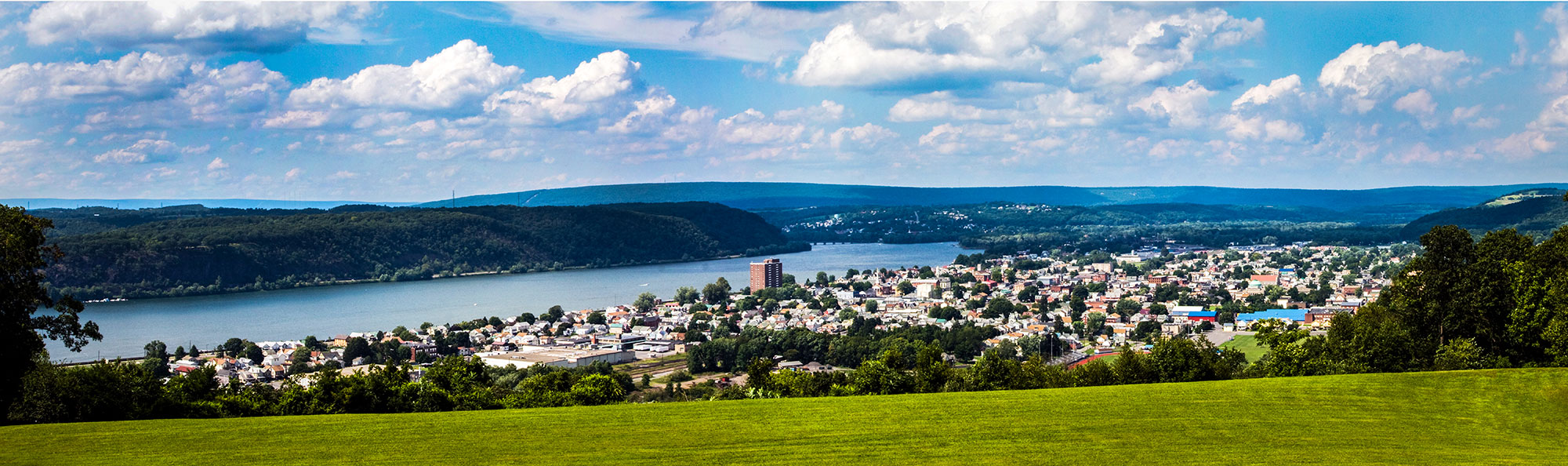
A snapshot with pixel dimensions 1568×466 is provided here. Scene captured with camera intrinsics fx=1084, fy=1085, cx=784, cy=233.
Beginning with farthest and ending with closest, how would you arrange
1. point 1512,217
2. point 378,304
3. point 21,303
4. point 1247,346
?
1. point 1512,217
2. point 378,304
3. point 1247,346
4. point 21,303

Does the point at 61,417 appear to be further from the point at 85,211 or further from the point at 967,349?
the point at 85,211

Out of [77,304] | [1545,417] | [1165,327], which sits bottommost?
[1165,327]

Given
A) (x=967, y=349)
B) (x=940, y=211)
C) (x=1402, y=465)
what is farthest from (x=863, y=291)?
(x=940, y=211)

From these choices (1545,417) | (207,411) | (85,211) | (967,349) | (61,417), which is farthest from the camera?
(85,211)

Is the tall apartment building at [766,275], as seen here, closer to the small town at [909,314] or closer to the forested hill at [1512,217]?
the small town at [909,314]

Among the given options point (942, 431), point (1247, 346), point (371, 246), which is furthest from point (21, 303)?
point (371, 246)

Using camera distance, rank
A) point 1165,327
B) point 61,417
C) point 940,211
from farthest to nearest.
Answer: point 940,211 < point 1165,327 < point 61,417

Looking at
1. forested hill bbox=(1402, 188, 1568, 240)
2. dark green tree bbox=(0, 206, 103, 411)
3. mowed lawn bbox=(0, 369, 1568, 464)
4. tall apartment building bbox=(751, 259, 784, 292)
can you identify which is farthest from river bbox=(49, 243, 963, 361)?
forested hill bbox=(1402, 188, 1568, 240)

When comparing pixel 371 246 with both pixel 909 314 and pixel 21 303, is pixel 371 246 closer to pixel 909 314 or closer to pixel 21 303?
pixel 909 314
